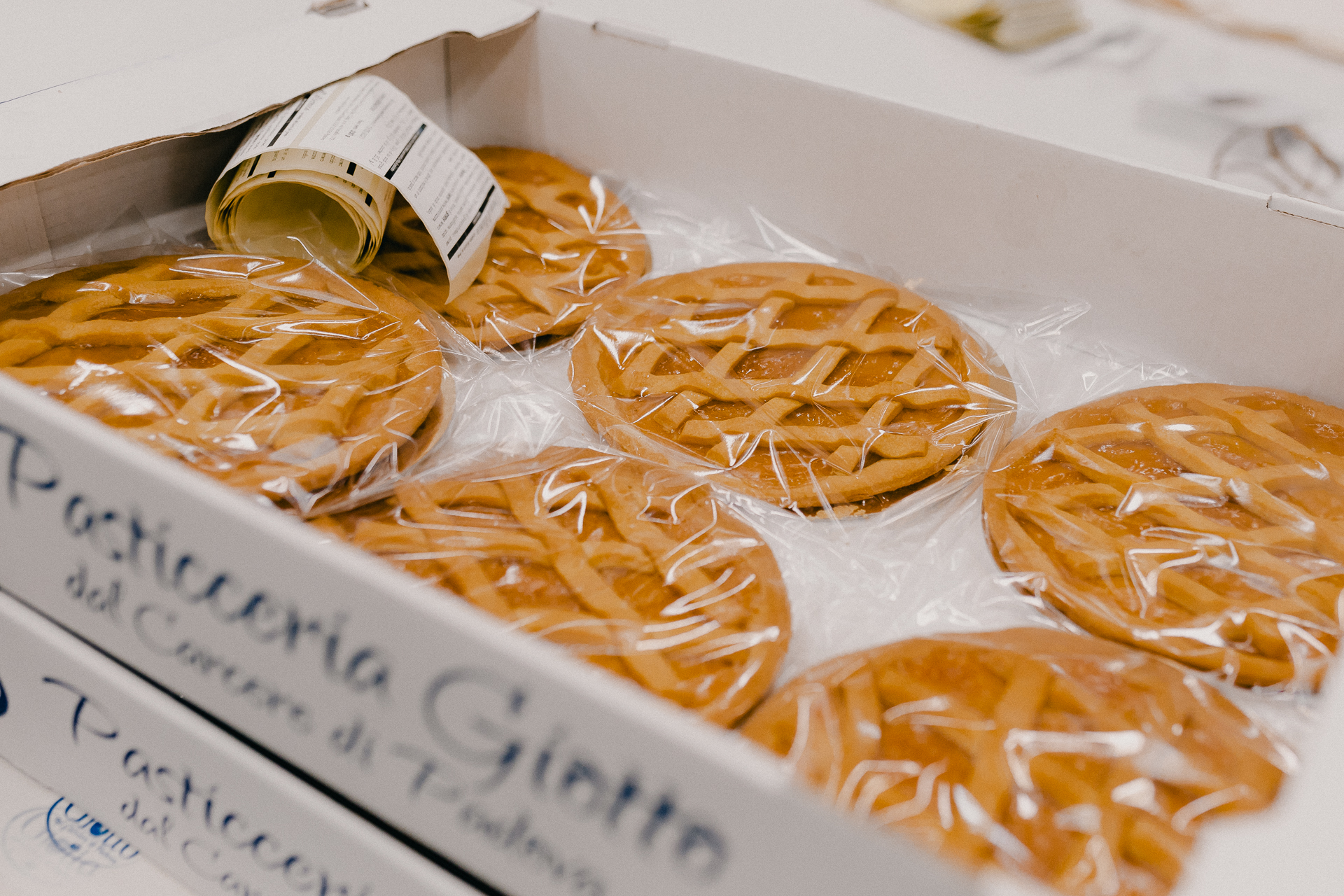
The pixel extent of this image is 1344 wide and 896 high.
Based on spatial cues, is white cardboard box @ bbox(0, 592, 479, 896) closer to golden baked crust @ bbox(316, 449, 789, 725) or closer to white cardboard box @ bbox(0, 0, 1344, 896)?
white cardboard box @ bbox(0, 0, 1344, 896)

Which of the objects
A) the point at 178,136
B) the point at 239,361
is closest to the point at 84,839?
the point at 239,361

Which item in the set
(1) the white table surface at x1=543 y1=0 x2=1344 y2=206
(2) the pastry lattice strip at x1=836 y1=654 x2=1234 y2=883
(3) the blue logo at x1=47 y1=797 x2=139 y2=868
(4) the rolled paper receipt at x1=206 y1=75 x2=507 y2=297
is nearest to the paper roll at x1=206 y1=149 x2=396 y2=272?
(4) the rolled paper receipt at x1=206 y1=75 x2=507 y2=297

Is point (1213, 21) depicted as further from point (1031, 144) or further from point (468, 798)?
point (468, 798)

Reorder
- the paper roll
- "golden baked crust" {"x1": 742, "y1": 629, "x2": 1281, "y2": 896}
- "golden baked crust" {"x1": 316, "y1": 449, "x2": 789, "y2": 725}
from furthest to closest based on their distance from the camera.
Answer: the paper roll
"golden baked crust" {"x1": 316, "y1": 449, "x2": 789, "y2": 725}
"golden baked crust" {"x1": 742, "y1": 629, "x2": 1281, "y2": 896}

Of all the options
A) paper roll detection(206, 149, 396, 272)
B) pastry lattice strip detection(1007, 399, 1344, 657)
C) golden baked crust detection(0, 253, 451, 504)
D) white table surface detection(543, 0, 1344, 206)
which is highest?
white table surface detection(543, 0, 1344, 206)

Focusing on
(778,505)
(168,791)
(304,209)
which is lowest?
(168,791)

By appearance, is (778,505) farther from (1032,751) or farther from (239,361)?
(239,361)

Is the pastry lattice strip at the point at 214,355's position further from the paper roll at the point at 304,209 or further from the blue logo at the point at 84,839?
the blue logo at the point at 84,839

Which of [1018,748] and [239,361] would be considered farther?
[239,361]
